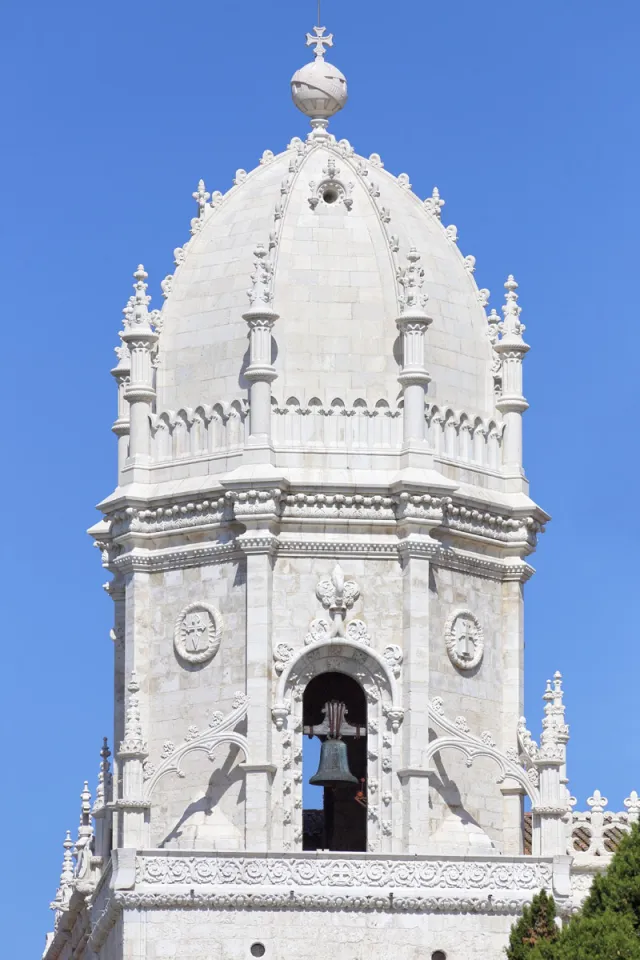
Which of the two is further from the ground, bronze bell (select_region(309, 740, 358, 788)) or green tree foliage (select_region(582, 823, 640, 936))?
bronze bell (select_region(309, 740, 358, 788))

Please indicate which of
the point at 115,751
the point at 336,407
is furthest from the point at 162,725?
the point at 336,407

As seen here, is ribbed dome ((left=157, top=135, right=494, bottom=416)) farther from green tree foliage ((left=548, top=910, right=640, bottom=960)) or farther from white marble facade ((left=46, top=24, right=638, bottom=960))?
green tree foliage ((left=548, top=910, right=640, bottom=960))

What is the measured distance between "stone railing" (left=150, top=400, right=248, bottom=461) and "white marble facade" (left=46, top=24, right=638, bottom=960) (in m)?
0.06

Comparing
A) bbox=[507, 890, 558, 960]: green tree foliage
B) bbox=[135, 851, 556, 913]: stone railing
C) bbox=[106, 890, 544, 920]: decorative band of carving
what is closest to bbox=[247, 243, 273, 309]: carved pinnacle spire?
bbox=[135, 851, 556, 913]: stone railing

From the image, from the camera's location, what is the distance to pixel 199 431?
87375mm

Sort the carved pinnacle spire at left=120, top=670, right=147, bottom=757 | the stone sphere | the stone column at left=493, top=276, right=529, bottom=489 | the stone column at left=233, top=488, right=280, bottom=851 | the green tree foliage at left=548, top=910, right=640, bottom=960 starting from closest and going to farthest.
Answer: the green tree foliage at left=548, top=910, right=640, bottom=960 < the stone column at left=233, top=488, right=280, bottom=851 < the carved pinnacle spire at left=120, top=670, right=147, bottom=757 < the stone column at left=493, top=276, right=529, bottom=489 < the stone sphere

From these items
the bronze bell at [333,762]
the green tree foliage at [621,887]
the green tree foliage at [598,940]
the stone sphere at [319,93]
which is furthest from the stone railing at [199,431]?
the green tree foliage at [598,940]

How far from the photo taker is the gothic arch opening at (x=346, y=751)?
86938mm

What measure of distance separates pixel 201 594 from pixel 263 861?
5.74 m

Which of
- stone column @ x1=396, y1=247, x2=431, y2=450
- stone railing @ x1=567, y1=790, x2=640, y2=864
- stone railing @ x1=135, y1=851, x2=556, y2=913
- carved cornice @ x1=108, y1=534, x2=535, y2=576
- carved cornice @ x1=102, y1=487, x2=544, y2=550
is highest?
stone column @ x1=396, y1=247, x2=431, y2=450

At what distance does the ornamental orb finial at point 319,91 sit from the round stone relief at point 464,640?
10288 millimetres

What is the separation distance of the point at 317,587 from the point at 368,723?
2671 mm

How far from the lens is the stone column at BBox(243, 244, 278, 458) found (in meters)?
86.1

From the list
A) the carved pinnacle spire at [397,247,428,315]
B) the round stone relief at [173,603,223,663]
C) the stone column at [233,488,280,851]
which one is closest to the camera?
the stone column at [233,488,280,851]
